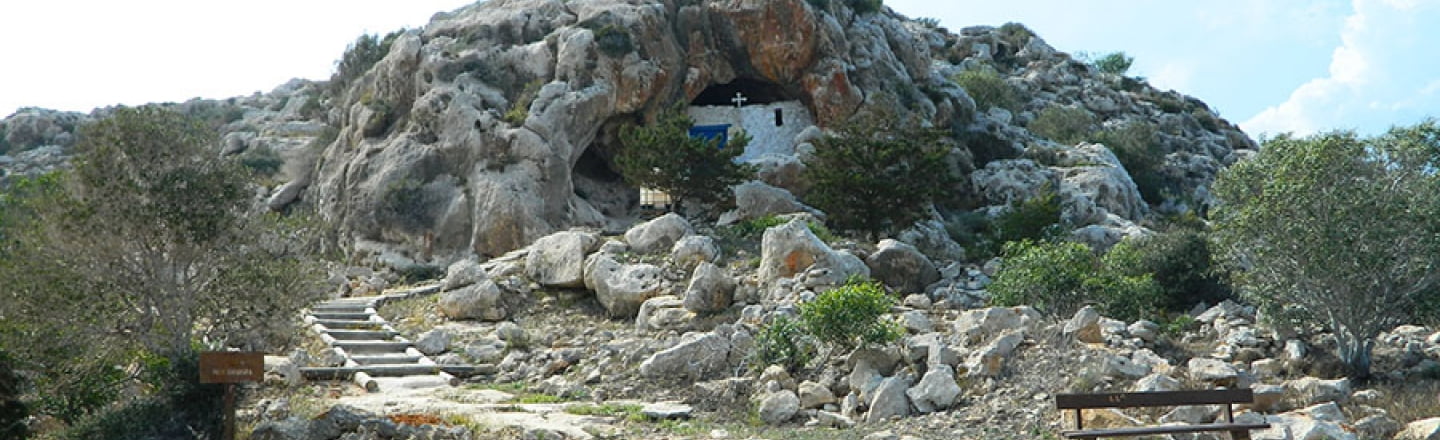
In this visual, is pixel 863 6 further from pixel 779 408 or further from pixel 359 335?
pixel 779 408

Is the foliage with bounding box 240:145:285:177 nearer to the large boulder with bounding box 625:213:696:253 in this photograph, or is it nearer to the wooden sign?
the large boulder with bounding box 625:213:696:253

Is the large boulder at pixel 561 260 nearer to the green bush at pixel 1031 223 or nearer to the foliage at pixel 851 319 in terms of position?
the foliage at pixel 851 319

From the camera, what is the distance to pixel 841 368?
12086mm

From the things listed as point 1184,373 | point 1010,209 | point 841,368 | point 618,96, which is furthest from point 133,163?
point 1010,209

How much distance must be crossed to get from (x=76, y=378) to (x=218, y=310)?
1.40 metres

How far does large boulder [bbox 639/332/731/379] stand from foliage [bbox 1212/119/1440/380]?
22.0 feet


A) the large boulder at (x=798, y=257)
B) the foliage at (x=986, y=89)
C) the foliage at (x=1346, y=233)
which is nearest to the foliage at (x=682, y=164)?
the large boulder at (x=798, y=257)

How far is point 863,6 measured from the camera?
3847 centimetres

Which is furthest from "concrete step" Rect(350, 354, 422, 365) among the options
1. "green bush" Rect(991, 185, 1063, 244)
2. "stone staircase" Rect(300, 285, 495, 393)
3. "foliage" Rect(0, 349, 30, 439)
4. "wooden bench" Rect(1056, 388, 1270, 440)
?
"green bush" Rect(991, 185, 1063, 244)

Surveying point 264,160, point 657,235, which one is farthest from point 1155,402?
point 264,160

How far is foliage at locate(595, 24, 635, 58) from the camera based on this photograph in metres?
31.0

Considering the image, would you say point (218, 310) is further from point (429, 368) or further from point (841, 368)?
point (841, 368)

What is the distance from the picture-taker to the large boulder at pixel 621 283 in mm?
17234

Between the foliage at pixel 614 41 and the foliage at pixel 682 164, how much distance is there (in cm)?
538
